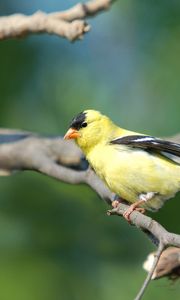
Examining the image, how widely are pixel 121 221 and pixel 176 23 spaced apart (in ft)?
4.35

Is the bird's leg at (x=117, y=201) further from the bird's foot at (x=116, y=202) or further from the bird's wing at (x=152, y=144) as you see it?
the bird's wing at (x=152, y=144)

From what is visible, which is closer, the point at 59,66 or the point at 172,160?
the point at 172,160

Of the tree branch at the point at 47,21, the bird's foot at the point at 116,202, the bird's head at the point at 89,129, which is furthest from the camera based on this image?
the bird's head at the point at 89,129

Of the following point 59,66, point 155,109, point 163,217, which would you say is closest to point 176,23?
point 155,109

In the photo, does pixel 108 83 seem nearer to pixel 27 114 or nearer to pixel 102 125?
pixel 27 114

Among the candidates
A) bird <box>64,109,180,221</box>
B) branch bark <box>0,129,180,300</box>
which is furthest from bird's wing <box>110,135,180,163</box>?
branch bark <box>0,129,180,300</box>

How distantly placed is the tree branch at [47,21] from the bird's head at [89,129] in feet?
1.63

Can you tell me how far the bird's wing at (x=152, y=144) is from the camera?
3.74 metres

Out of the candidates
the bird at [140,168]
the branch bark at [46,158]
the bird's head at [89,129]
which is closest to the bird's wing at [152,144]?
the bird at [140,168]

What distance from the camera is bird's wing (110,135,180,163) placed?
374 cm

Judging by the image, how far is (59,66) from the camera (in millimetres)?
6051

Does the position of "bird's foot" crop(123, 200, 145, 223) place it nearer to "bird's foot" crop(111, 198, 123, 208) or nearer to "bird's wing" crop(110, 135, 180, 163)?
"bird's foot" crop(111, 198, 123, 208)

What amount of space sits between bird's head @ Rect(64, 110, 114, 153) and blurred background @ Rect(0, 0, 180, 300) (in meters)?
0.59

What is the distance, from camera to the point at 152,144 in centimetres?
378
